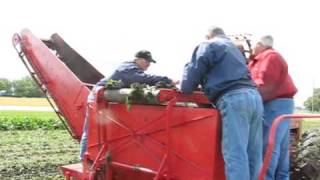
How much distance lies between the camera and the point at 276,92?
4.56 metres

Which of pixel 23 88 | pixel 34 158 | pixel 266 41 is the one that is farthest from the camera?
pixel 23 88

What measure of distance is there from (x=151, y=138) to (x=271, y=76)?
1.23 metres

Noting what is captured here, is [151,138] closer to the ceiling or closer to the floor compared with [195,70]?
closer to the floor

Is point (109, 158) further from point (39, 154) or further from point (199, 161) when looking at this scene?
point (39, 154)

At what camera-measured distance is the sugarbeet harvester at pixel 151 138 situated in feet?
12.6

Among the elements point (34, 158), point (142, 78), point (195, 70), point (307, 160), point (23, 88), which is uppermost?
point (195, 70)

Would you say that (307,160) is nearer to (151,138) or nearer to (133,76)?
(151,138)

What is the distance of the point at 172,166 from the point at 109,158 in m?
0.79

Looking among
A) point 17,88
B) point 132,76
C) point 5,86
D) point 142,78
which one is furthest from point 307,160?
point 5,86

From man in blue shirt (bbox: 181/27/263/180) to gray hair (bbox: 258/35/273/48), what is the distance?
0.73 metres

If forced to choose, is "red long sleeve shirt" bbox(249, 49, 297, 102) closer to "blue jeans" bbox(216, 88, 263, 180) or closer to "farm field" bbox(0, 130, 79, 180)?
"blue jeans" bbox(216, 88, 263, 180)

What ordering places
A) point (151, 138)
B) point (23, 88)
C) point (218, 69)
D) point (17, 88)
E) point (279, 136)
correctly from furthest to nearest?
point (17, 88)
point (23, 88)
point (279, 136)
point (151, 138)
point (218, 69)

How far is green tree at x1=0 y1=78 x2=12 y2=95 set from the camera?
68550 millimetres

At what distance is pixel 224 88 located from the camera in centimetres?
389
